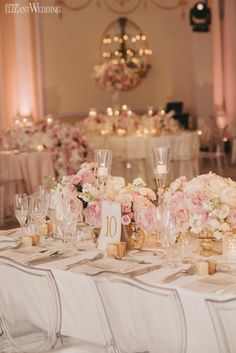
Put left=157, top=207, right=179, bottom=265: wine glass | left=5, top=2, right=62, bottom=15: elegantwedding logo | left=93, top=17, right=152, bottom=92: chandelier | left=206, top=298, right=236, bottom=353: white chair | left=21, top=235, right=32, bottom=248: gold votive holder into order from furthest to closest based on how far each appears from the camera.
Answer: left=93, top=17, right=152, bottom=92: chandelier
left=5, top=2, right=62, bottom=15: elegantwedding logo
left=21, top=235, right=32, bottom=248: gold votive holder
left=157, top=207, right=179, bottom=265: wine glass
left=206, top=298, right=236, bottom=353: white chair

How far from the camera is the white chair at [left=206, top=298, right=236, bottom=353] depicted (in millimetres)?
2389

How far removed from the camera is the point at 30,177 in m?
8.24

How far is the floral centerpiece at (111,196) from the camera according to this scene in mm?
3295

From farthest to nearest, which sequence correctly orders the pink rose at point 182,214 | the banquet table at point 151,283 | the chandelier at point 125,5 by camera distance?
the chandelier at point 125,5 → the pink rose at point 182,214 → the banquet table at point 151,283

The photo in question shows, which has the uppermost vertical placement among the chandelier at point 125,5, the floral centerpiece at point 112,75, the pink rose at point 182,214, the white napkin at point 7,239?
the chandelier at point 125,5

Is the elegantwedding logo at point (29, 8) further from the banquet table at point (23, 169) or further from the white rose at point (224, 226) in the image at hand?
the white rose at point (224, 226)

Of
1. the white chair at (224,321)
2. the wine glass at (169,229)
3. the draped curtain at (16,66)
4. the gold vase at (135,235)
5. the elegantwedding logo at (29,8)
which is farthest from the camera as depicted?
the draped curtain at (16,66)

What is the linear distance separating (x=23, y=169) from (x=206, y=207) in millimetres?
5427

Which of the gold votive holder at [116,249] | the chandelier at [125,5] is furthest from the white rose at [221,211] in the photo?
the chandelier at [125,5]

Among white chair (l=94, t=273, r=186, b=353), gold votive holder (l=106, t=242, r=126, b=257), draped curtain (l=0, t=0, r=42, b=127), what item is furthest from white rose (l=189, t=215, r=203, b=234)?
draped curtain (l=0, t=0, r=42, b=127)

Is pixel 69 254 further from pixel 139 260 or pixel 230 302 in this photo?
pixel 230 302

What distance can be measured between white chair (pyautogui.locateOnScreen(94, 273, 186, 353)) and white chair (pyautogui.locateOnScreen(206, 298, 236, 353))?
0.12m

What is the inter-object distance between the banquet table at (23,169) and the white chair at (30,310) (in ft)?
17.0

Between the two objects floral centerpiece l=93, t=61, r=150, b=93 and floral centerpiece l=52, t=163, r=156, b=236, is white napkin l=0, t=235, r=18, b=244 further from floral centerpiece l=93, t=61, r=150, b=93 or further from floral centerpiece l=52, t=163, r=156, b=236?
floral centerpiece l=93, t=61, r=150, b=93
